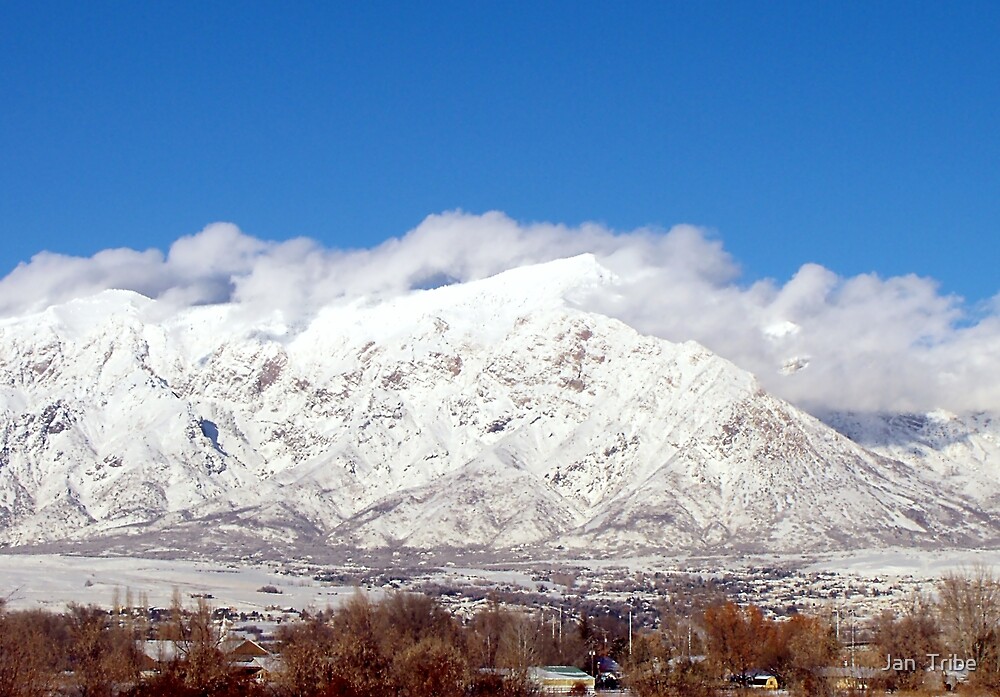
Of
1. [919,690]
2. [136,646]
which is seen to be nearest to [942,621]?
[919,690]

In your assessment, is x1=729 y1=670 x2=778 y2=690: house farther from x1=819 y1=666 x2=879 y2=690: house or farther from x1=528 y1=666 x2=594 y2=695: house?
x1=528 y1=666 x2=594 y2=695: house

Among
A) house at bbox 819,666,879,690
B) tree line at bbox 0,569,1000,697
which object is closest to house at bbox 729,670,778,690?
tree line at bbox 0,569,1000,697

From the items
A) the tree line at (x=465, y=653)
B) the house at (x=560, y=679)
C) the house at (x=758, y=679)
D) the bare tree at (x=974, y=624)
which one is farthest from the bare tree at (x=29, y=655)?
the bare tree at (x=974, y=624)

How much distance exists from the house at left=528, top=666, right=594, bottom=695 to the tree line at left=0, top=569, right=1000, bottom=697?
6.50 feet

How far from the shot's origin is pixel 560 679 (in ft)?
402

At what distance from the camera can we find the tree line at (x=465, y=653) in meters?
95.6

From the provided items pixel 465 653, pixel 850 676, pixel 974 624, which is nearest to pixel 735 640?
pixel 974 624

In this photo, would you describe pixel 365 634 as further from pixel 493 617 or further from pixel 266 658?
pixel 493 617

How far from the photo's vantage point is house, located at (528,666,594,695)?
375 ft

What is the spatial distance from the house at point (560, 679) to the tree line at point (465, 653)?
198 centimetres

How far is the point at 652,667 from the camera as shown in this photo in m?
107

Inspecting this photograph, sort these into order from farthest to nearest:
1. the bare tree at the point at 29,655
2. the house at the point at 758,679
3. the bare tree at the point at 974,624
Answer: the house at the point at 758,679, the bare tree at the point at 974,624, the bare tree at the point at 29,655

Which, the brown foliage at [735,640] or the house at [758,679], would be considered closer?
the house at [758,679]

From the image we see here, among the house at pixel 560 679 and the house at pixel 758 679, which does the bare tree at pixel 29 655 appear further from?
the house at pixel 758 679
